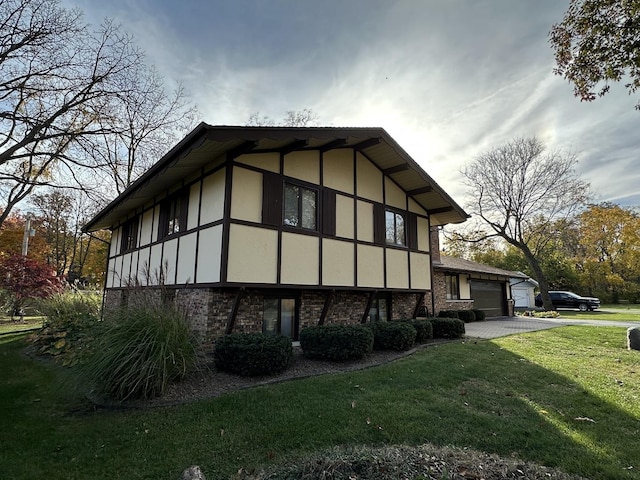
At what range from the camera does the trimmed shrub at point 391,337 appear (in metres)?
8.91

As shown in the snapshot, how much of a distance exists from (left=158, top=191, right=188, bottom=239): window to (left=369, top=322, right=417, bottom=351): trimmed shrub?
582 cm

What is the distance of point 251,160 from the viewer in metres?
8.38

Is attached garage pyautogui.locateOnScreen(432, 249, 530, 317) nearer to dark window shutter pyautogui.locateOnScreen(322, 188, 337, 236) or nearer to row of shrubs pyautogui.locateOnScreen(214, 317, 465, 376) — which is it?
row of shrubs pyautogui.locateOnScreen(214, 317, 465, 376)

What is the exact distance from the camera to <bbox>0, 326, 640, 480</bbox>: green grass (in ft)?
12.0

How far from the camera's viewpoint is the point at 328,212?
9836mm

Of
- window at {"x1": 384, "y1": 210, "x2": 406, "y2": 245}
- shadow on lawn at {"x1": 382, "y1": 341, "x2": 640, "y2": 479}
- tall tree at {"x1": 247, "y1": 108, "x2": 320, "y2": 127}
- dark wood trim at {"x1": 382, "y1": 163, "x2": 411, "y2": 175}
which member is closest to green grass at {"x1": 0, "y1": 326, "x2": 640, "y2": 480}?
shadow on lawn at {"x1": 382, "y1": 341, "x2": 640, "y2": 479}

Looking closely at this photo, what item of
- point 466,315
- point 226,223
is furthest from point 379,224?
point 466,315

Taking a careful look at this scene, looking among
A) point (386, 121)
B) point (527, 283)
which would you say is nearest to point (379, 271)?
point (386, 121)

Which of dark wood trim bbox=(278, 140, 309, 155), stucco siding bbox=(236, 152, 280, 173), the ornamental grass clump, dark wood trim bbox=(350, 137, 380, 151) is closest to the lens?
the ornamental grass clump

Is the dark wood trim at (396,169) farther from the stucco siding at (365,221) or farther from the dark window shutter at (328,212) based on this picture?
the dark window shutter at (328,212)

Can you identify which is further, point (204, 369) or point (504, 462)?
point (204, 369)

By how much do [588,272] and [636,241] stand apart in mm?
5091

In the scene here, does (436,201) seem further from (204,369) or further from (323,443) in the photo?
(323,443)

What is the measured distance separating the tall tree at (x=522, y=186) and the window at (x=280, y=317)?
73.0 ft
